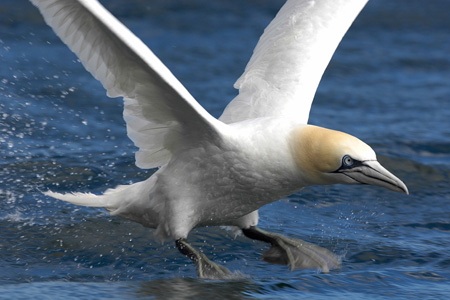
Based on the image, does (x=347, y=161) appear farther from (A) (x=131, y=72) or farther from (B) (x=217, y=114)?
(B) (x=217, y=114)

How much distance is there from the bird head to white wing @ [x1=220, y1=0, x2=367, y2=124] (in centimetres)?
92

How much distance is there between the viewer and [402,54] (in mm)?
13352

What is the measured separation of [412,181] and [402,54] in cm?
466

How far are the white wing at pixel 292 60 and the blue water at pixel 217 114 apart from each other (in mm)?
1117

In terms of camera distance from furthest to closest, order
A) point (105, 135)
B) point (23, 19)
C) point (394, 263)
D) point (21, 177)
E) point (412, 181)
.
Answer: point (23, 19)
point (105, 135)
point (412, 181)
point (21, 177)
point (394, 263)

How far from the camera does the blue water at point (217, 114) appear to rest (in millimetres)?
6211

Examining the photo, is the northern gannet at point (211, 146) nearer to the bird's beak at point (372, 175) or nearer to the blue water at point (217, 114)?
the bird's beak at point (372, 175)

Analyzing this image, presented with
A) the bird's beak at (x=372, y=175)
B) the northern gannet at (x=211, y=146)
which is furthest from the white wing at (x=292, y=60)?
the bird's beak at (x=372, y=175)

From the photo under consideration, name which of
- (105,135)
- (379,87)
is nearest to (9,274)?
(105,135)

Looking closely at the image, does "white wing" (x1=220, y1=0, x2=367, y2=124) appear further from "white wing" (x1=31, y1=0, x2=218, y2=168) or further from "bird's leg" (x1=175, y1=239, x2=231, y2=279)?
"bird's leg" (x1=175, y1=239, x2=231, y2=279)

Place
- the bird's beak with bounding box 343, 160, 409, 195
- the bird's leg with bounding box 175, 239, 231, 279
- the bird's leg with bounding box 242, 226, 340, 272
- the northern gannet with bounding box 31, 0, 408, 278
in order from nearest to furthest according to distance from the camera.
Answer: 1. the northern gannet with bounding box 31, 0, 408, 278
2. the bird's beak with bounding box 343, 160, 409, 195
3. the bird's leg with bounding box 175, 239, 231, 279
4. the bird's leg with bounding box 242, 226, 340, 272

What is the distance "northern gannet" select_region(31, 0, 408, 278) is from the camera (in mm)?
5465

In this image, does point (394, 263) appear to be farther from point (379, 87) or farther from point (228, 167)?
point (379, 87)

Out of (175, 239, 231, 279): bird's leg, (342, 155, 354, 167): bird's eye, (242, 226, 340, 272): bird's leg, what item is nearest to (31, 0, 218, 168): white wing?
(175, 239, 231, 279): bird's leg
